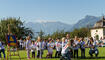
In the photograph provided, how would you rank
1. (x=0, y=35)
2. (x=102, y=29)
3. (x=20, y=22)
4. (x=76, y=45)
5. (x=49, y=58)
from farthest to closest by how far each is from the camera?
1. (x=102, y=29)
2. (x=20, y=22)
3. (x=0, y=35)
4. (x=49, y=58)
5. (x=76, y=45)

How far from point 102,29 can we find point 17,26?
1716 inches

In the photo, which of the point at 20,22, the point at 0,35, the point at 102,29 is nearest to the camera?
the point at 0,35

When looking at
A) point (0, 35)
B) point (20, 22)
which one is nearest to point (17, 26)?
point (20, 22)

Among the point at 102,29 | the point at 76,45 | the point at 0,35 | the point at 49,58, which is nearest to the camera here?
the point at 76,45

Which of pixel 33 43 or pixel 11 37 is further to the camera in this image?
pixel 33 43

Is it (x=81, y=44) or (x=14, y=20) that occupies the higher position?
(x=14, y=20)

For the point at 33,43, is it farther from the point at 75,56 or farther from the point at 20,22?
the point at 20,22

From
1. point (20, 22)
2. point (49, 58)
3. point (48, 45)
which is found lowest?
point (49, 58)

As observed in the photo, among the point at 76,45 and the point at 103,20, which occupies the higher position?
the point at 103,20

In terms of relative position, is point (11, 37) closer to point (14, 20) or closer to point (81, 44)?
point (81, 44)

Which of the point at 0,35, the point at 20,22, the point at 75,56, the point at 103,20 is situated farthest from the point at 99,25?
the point at 75,56

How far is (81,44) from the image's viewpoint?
18.5m

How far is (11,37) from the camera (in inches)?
593

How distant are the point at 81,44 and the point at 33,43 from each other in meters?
4.62
